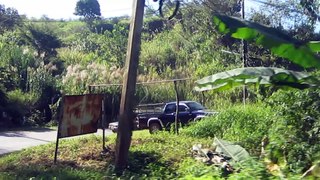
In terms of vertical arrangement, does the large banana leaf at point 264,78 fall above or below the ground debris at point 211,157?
above

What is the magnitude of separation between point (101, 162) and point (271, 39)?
645 cm

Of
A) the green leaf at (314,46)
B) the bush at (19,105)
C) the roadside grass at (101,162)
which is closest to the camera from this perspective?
the green leaf at (314,46)

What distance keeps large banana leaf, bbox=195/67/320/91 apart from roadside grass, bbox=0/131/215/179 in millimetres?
3118

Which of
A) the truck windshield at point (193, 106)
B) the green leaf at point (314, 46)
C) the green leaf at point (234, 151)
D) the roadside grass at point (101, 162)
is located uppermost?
the green leaf at point (314, 46)

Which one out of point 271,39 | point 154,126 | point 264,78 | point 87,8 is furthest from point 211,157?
point 87,8

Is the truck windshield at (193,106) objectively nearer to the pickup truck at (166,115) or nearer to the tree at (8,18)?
the pickup truck at (166,115)

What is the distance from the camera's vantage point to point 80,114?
11.7 meters

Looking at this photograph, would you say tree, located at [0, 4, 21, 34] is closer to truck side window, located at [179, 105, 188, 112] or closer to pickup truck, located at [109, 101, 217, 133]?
pickup truck, located at [109, 101, 217, 133]

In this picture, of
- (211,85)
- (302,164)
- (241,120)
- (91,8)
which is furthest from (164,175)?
(91,8)

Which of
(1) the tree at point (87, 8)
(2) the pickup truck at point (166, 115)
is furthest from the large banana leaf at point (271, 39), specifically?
(1) the tree at point (87, 8)

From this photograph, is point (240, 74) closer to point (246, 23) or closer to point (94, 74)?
point (246, 23)

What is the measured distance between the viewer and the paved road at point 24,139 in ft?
61.2

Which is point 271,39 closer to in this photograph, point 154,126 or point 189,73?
point 154,126

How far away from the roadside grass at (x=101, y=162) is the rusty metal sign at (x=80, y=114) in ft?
1.73
